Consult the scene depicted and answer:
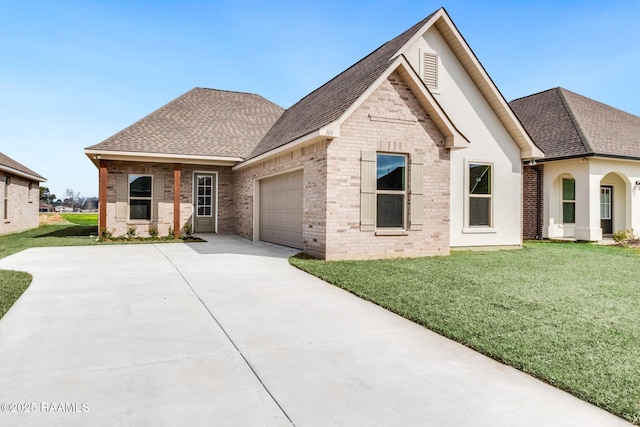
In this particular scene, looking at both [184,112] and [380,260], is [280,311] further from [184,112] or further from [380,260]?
[184,112]

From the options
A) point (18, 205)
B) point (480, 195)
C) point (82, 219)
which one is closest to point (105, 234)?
point (18, 205)

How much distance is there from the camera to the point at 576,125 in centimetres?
1628

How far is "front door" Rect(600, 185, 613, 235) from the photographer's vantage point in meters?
17.2

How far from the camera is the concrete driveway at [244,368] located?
2.61 meters

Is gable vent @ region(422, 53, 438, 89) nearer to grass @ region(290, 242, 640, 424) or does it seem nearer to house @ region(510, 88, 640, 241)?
grass @ region(290, 242, 640, 424)

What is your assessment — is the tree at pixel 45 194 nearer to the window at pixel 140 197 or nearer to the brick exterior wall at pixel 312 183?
the window at pixel 140 197

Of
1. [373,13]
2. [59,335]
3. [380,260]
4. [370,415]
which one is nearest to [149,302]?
[59,335]

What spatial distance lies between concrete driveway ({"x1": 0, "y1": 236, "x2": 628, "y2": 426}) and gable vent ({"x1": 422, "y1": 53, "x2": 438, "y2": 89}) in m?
8.36

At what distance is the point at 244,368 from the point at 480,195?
10.7m

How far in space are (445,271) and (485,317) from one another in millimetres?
3156

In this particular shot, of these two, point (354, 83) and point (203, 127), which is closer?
point (354, 83)

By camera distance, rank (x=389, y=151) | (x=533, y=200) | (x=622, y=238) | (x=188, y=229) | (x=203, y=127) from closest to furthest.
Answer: (x=389, y=151) → (x=622, y=238) → (x=188, y=229) → (x=533, y=200) → (x=203, y=127)

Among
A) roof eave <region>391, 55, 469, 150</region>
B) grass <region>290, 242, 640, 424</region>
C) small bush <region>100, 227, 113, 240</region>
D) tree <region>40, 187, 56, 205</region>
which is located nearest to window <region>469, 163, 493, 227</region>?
roof eave <region>391, 55, 469, 150</region>

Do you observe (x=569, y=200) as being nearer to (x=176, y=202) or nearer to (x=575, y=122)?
(x=575, y=122)
